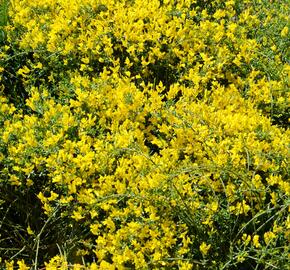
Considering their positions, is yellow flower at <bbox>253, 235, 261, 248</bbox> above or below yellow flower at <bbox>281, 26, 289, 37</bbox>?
below

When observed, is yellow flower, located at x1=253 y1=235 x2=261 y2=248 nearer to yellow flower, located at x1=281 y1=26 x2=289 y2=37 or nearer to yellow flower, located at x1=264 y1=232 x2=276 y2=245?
yellow flower, located at x1=264 y1=232 x2=276 y2=245

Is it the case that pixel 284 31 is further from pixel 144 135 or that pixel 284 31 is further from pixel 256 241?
pixel 256 241

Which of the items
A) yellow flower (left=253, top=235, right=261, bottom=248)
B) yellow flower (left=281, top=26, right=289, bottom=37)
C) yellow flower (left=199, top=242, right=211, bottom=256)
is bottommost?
yellow flower (left=199, top=242, right=211, bottom=256)

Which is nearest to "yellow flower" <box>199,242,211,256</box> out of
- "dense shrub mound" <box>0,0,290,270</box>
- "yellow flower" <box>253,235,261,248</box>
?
"dense shrub mound" <box>0,0,290,270</box>

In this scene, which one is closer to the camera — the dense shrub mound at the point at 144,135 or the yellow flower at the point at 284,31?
the dense shrub mound at the point at 144,135

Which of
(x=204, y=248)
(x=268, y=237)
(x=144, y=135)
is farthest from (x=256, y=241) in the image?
(x=144, y=135)

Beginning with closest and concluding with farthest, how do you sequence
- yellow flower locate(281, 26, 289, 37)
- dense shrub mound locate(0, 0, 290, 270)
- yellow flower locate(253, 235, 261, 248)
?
yellow flower locate(253, 235, 261, 248), dense shrub mound locate(0, 0, 290, 270), yellow flower locate(281, 26, 289, 37)

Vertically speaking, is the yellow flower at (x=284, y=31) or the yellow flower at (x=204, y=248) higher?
the yellow flower at (x=284, y=31)

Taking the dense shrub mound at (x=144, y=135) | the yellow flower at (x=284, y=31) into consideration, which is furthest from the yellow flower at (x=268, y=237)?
the yellow flower at (x=284, y=31)

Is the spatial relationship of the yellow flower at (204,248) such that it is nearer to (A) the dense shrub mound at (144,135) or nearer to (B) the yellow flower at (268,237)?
(A) the dense shrub mound at (144,135)

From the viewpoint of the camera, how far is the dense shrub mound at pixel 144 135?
2684 millimetres

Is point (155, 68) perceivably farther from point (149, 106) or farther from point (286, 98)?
point (286, 98)

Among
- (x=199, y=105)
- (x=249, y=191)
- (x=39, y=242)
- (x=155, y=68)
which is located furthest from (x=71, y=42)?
(x=249, y=191)

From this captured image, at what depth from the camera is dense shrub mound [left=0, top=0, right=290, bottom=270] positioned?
2.68 m
